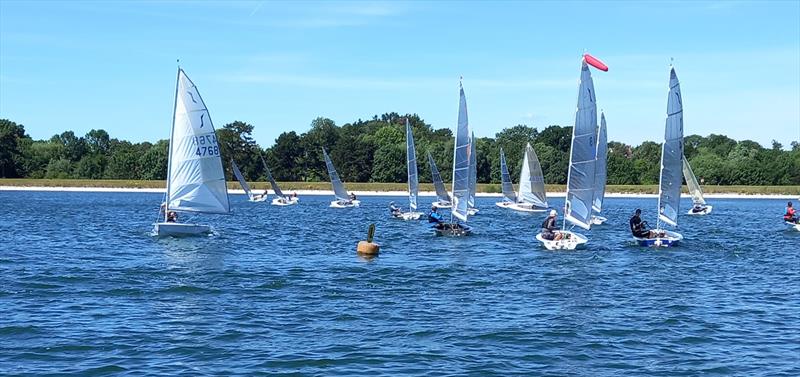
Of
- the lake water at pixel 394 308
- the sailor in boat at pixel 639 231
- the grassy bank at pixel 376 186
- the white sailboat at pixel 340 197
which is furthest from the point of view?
the grassy bank at pixel 376 186

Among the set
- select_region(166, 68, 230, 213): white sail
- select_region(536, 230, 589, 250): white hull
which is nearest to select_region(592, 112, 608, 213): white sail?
select_region(536, 230, 589, 250): white hull

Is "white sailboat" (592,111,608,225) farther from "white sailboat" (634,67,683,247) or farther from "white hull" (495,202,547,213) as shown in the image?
"white hull" (495,202,547,213)

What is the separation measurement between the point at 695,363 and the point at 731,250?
29.0 meters

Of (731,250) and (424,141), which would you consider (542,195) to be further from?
(424,141)

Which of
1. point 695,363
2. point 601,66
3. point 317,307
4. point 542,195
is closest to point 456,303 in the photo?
point 317,307

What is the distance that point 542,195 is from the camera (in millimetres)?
86438

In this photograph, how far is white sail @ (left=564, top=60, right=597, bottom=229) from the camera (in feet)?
140

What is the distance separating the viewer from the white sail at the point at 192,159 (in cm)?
4681

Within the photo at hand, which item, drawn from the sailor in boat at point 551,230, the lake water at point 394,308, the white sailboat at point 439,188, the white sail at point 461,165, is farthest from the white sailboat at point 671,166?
the white sailboat at point 439,188

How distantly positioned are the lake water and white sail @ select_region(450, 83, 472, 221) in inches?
151

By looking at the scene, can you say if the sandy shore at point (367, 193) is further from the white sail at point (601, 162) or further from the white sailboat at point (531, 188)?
the white sail at point (601, 162)

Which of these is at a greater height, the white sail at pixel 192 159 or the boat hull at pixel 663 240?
the white sail at pixel 192 159

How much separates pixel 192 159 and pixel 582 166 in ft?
64.7

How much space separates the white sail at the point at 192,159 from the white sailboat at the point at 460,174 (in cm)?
1317
